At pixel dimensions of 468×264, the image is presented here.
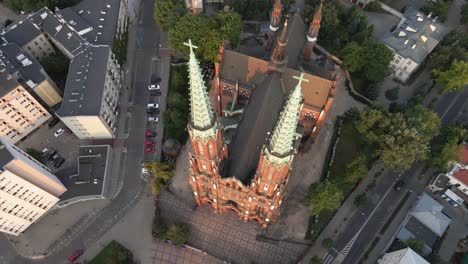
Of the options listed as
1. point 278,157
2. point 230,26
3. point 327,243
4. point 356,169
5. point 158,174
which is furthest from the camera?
point 230,26

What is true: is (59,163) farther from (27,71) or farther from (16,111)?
(27,71)

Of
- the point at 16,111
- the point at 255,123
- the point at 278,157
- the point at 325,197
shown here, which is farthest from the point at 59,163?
the point at 325,197

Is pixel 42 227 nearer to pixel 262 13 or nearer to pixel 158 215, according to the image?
pixel 158 215

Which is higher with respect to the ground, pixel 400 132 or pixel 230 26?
pixel 230 26

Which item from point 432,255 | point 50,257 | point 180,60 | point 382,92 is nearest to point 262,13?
point 180,60

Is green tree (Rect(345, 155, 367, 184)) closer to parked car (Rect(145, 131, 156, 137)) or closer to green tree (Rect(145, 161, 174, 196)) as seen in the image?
green tree (Rect(145, 161, 174, 196))

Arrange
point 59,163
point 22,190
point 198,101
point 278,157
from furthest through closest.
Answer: point 59,163 → point 22,190 → point 278,157 → point 198,101

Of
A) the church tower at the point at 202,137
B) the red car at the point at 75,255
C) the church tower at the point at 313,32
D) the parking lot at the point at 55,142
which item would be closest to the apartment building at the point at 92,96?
the parking lot at the point at 55,142
